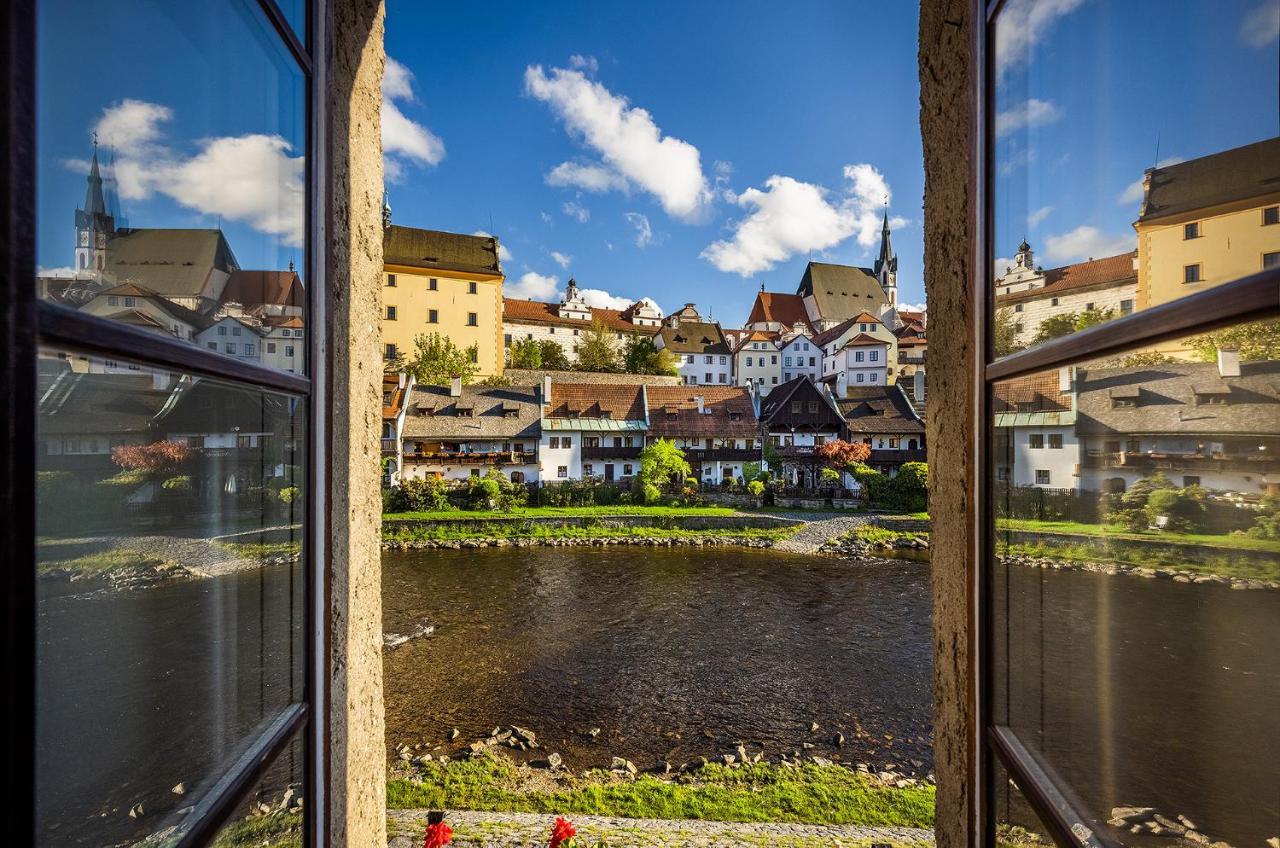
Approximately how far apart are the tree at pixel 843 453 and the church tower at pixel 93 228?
80.4 ft

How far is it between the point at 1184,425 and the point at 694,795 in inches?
216

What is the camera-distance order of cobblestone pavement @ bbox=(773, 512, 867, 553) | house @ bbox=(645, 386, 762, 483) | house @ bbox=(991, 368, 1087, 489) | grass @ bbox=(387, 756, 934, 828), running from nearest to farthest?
1. house @ bbox=(991, 368, 1087, 489)
2. grass @ bbox=(387, 756, 934, 828)
3. cobblestone pavement @ bbox=(773, 512, 867, 553)
4. house @ bbox=(645, 386, 762, 483)

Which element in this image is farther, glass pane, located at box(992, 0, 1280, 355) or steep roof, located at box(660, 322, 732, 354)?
steep roof, located at box(660, 322, 732, 354)

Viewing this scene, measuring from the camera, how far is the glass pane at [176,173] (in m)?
0.71

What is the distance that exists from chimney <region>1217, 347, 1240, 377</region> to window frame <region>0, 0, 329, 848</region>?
1241 millimetres

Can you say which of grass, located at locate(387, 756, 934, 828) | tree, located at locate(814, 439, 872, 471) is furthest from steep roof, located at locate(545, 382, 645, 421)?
grass, located at locate(387, 756, 934, 828)

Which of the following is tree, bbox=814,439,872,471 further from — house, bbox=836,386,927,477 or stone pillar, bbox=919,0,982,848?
stone pillar, bbox=919,0,982,848

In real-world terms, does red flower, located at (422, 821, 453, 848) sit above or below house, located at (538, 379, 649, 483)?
below

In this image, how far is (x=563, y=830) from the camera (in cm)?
255

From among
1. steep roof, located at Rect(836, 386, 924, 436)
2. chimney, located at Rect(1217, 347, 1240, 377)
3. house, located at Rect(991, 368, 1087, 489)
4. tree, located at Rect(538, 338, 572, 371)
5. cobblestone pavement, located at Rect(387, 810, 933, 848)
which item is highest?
tree, located at Rect(538, 338, 572, 371)

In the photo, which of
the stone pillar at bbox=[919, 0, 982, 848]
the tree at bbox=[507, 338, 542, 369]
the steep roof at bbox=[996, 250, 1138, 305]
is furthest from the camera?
the tree at bbox=[507, 338, 542, 369]

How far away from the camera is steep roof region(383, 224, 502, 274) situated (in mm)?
33250

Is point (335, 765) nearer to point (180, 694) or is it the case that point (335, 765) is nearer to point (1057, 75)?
point (180, 694)

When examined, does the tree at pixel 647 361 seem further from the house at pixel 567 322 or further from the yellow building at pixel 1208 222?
the yellow building at pixel 1208 222
